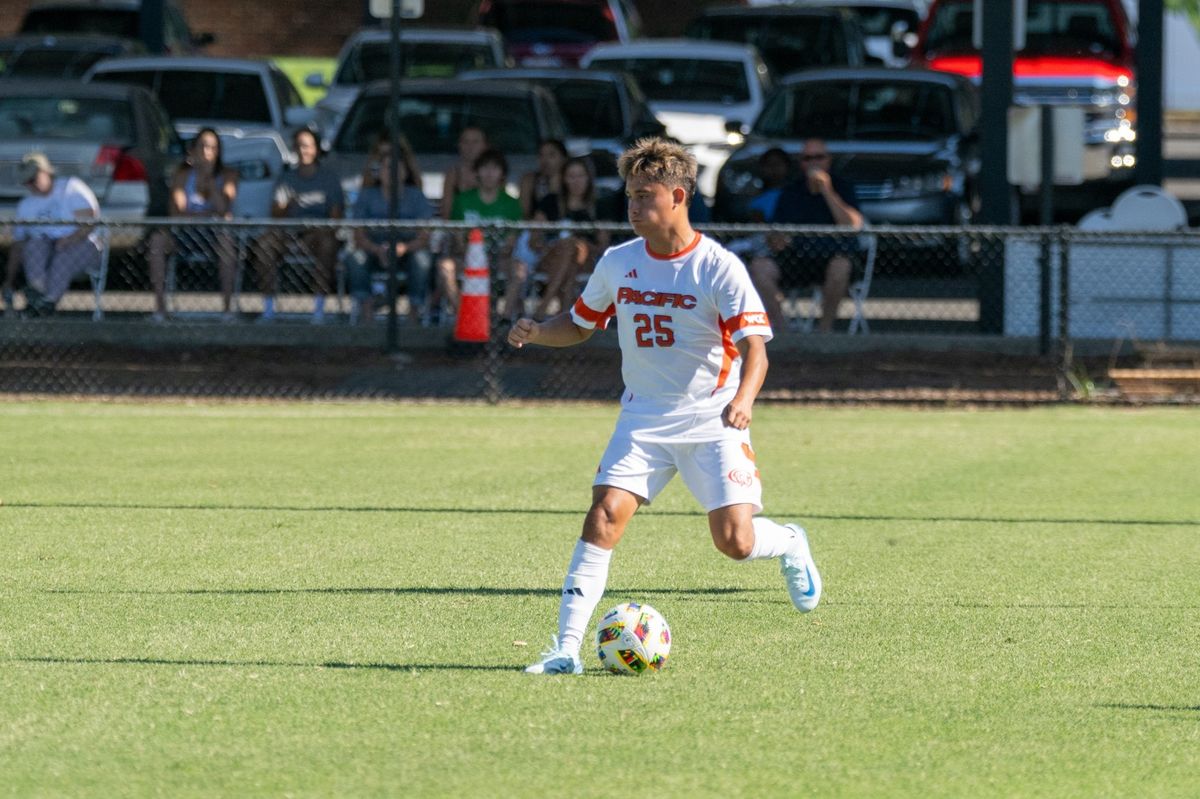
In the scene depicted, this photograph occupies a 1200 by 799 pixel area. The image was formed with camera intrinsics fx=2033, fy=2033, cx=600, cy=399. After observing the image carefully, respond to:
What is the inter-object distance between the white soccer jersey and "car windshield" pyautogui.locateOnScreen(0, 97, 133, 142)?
1235 cm

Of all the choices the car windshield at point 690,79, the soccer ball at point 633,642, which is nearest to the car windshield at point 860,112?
the car windshield at point 690,79

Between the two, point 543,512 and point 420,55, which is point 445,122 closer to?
point 420,55

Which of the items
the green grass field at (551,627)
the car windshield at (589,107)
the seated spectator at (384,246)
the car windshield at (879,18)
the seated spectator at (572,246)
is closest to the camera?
the green grass field at (551,627)

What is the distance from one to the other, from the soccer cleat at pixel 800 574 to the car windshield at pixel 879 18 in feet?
80.8

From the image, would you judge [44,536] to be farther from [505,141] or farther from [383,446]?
[505,141]

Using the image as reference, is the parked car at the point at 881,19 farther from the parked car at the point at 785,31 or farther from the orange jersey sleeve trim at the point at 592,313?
the orange jersey sleeve trim at the point at 592,313

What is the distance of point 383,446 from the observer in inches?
489

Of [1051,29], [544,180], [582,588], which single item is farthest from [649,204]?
[1051,29]

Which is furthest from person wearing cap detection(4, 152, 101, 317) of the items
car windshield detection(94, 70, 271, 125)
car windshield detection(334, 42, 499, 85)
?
car windshield detection(334, 42, 499, 85)

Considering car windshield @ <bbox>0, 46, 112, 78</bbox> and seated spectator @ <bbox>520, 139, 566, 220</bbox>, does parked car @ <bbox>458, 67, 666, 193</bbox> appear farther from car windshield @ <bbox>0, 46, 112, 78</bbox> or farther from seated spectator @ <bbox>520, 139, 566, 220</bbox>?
car windshield @ <bbox>0, 46, 112, 78</bbox>

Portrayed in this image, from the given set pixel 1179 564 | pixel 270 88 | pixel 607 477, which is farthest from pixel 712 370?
pixel 270 88

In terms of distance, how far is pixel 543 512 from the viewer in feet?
32.4

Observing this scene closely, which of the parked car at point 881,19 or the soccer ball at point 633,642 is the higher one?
the soccer ball at point 633,642

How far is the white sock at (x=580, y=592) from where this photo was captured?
6.24 metres
